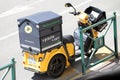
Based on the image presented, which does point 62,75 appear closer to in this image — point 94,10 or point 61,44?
point 61,44

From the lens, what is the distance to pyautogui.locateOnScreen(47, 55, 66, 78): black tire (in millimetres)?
8844

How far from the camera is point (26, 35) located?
8641mm

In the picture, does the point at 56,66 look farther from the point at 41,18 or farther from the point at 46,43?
the point at 41,18

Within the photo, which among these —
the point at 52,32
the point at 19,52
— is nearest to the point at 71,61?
the point at 52,32

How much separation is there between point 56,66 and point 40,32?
1.09m

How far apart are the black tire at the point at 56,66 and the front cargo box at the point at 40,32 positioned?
0.35 metres

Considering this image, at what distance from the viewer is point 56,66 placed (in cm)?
900

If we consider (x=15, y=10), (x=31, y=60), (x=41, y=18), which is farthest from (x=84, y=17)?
(x=15, y=10)

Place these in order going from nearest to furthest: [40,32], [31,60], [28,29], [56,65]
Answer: [40,32] < [28,29] < [31,60] < [56,65]

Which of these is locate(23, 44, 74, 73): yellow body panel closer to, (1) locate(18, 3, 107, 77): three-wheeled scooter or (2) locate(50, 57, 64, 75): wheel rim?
(1) locate(18, 3, 107, 77): three-wheeled scooter

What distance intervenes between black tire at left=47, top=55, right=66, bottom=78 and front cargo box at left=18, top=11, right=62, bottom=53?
1.16 feet

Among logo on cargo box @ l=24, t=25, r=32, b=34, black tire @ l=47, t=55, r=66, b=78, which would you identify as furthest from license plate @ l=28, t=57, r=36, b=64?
logo on cargo box @ l=24, t=25, r=32, b=34

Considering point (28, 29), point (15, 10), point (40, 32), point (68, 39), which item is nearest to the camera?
point (40, 32)

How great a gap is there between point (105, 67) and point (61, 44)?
143 centimetres
